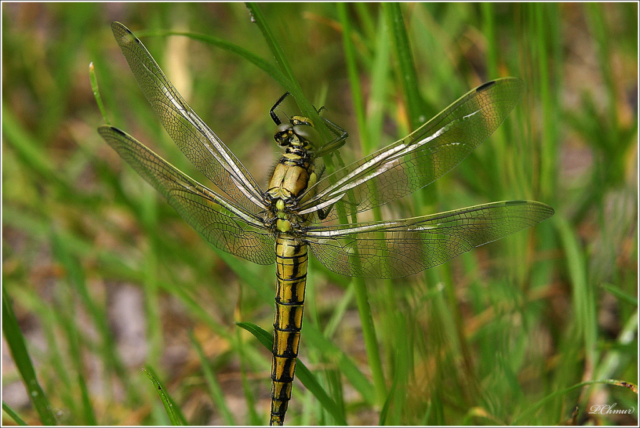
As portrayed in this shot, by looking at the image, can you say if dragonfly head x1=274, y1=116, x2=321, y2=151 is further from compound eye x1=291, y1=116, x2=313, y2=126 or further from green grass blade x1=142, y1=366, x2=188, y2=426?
green grass blade x1=142, y1=366, x2=188, y2=426

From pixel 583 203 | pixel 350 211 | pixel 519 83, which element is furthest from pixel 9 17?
pixel 583 203

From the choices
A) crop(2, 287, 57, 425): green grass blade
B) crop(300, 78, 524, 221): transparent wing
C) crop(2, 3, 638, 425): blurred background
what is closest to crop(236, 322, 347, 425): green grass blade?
crop(2, 3, 638, 425): blurred background

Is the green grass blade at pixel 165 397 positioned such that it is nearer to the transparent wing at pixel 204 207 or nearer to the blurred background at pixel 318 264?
the blurred background at pixel 318 264

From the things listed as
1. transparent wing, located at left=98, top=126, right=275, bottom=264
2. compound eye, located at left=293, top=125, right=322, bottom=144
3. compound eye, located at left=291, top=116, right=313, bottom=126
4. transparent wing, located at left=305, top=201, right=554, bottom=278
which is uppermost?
compound eye, located at left=291, top=116, right=313, bottom=126

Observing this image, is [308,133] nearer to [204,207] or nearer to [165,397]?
[204,207]

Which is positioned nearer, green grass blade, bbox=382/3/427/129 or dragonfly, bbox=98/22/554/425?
dragonfly, bbox=98/22/554/425

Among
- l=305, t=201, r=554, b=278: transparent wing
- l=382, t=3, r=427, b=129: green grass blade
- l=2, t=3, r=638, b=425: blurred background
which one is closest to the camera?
l=305, t=201, r=554, b=278: transparent wing

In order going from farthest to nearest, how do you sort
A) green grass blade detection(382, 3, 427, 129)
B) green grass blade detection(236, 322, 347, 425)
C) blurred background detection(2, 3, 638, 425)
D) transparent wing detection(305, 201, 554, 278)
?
blurred background detection(2, 3, 638, 425), green grass blade detection(382, 3, 427, 129), transparent wing detection(305, 201, 554, 278), green grass blade detection(236, 322, 347, 425)

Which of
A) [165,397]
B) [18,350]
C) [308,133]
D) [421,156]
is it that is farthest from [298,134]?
[18,350]


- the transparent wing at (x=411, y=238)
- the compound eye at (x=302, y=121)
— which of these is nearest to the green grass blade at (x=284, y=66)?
the compound eye at (x=302, y=121)
